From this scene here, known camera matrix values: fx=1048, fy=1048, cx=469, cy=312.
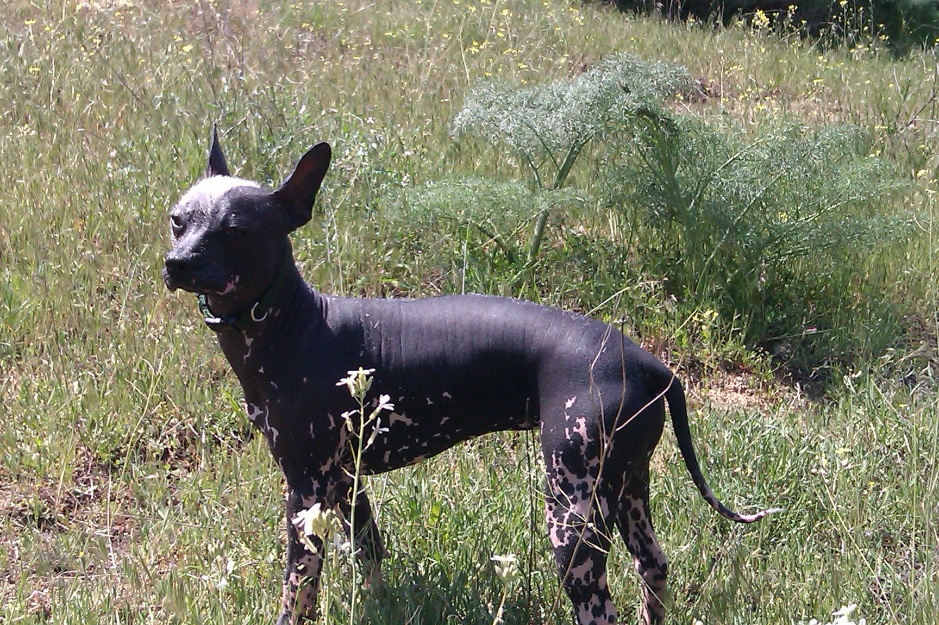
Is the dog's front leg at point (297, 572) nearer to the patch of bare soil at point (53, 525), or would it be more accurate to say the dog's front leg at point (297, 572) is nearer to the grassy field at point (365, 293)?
the grassy field at point (365, 293)

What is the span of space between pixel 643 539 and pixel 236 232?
4.77 feet

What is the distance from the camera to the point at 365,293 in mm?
5195

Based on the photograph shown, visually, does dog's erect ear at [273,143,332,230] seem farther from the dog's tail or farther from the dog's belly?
the dog's tail

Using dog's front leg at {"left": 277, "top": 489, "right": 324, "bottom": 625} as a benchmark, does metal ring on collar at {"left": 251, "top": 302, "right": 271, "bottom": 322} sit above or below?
above

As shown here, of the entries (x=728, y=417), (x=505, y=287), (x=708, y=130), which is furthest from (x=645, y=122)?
(x=728, y=417)

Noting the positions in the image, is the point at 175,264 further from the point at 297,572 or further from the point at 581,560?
the point at 581,560

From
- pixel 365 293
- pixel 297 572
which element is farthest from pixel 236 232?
pixel 365 293

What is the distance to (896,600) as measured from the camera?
3.31 metres

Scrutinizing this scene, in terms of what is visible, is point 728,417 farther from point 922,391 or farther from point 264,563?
point 264,563

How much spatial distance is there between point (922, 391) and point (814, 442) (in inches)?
31.2

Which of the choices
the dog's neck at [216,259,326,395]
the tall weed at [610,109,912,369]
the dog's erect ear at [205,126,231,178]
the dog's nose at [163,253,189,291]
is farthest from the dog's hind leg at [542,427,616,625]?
the tall weed at [610,109,912,369]

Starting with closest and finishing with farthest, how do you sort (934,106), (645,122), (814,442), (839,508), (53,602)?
(53,602)
(839,508)
(814,442)
(645,122)
(934,106)

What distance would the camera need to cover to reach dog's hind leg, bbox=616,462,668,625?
3.02m

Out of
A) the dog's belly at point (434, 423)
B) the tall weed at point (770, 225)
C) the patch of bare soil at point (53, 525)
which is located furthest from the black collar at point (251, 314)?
the tall weed at point (770, 225)
